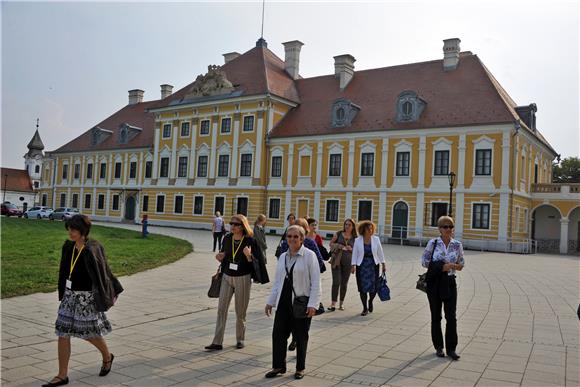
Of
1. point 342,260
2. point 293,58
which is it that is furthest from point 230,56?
point 342,260

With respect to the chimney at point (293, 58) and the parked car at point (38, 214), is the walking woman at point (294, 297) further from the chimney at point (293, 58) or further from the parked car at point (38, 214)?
the parked car at point (38, 214)

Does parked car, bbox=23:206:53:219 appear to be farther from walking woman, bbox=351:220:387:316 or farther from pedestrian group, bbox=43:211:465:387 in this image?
pedestrian group, bbox=43:211:465:387

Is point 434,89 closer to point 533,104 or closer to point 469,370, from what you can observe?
point 533,104

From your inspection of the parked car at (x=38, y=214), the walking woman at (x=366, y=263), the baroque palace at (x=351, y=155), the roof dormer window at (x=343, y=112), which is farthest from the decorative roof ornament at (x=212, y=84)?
the walking woman at (x=366, y=263)

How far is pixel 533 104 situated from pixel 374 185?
38.4ft

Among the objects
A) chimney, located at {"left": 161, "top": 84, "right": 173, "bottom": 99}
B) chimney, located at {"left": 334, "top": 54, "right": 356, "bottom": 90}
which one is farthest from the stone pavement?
chimney, located at {"left": 161, "top": 84, "right": 173, "bottom": 99}

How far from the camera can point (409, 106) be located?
118ft

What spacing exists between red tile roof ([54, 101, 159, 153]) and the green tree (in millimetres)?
41110

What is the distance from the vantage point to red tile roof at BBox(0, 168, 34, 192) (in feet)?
297

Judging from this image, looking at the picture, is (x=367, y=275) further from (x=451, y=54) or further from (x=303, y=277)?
(x=451, y=54)

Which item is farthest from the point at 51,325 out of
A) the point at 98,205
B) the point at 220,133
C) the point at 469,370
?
the point at 98,205

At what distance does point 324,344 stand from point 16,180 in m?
97.9

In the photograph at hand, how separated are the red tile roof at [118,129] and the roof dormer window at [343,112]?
20130mm

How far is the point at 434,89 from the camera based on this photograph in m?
37.2
